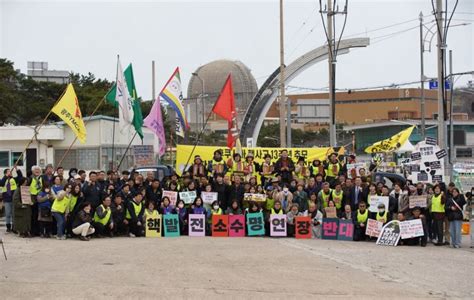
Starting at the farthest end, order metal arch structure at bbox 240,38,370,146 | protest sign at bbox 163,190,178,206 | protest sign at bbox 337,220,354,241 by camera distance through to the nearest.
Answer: metal arch structure at bbox 240,38,370,146 → protest sign at bbox 163,190,178,206 → protest sign at bbox 337,220,354,241

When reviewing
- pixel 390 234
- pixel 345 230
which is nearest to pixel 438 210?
pixel 390 234

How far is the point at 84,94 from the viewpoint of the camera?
52.2m

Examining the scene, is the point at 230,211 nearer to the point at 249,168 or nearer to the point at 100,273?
the point at 249,168

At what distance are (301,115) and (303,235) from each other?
94240 millimetres

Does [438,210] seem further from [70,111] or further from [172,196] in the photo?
[70,111]

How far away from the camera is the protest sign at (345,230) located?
16719mm

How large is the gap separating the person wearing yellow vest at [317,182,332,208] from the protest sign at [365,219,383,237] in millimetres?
1294

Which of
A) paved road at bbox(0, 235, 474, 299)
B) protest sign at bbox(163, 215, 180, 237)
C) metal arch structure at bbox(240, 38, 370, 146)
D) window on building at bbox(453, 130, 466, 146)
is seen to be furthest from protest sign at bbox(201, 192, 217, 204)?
window on building at bbox(453, 130, 466, 146)

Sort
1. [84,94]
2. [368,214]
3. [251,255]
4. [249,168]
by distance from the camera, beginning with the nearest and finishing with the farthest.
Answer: [251,255] → [368,214] → [249,168] → [84,94]

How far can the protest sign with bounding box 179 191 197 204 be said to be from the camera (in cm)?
1709

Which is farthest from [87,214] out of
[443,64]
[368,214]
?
[443,64]

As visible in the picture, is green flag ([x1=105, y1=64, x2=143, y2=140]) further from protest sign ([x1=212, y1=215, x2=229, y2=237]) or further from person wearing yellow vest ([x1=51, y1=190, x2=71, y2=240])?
person wearing yellow vest ([x1=51, y1=190, x2=71, y2=240])

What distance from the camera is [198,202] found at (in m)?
17.0

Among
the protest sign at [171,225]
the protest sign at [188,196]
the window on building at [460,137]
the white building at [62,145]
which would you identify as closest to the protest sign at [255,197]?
the protest sign at [188,196]
